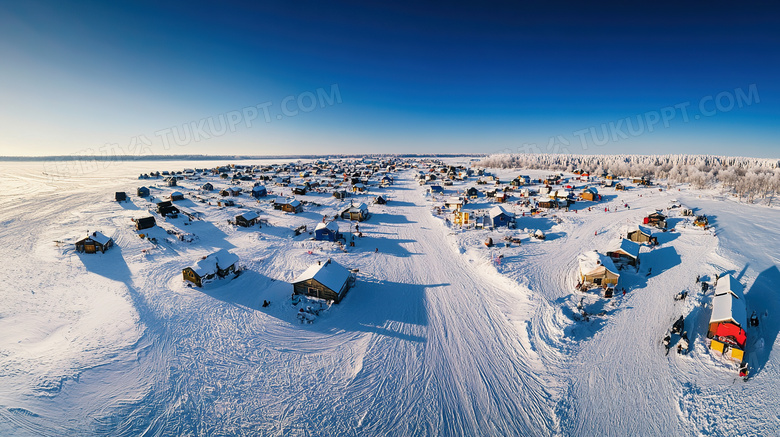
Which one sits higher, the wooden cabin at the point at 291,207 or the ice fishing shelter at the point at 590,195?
the wooden cabin at the point at 291,207

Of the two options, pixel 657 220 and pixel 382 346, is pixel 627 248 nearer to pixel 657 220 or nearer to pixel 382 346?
pixel 657 220

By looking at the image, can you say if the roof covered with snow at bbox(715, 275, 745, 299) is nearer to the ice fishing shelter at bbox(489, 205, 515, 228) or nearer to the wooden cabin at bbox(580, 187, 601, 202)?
the ice fishing shelter at bbox(489, 205, 515, 228)

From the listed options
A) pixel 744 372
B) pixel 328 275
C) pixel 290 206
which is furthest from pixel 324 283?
pixel 290 206

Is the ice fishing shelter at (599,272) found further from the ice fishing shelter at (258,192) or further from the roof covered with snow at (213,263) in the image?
the ice fishing shelter at (258,192)

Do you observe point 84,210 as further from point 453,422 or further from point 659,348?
point 659,348

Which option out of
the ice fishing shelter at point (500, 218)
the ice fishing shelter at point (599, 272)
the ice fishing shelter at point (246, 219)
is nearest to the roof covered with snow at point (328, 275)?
the ice fishing shelter at point (599, 272)

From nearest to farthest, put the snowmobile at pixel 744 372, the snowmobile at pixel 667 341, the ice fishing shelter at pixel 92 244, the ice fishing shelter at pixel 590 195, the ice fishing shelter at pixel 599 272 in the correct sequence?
the snowmobile at pixel 744 372, the snowmobile at pixel 667 341, the ice fishing shelter at pixel 599 272, the ice fishing shelter at pixel 92 244, the ice fishing shelter at pixel 590 195

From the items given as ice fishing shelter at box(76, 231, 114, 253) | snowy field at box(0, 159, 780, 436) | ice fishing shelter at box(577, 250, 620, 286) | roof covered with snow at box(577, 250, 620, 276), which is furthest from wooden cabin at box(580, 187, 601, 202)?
ice fishing shelter at box(76, 231, 114, 253)
